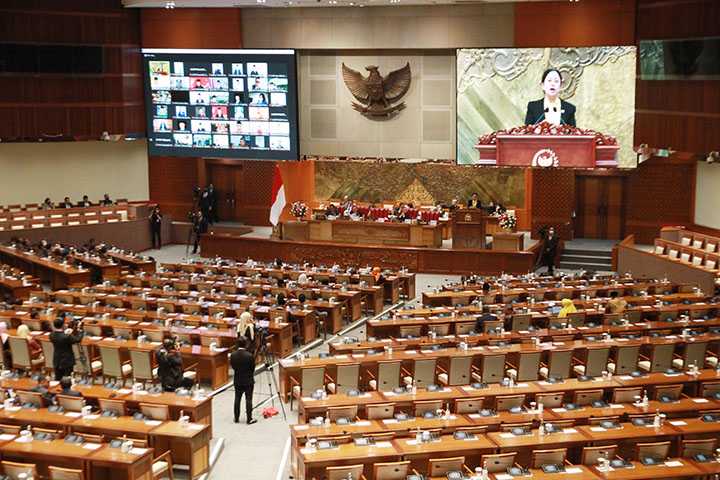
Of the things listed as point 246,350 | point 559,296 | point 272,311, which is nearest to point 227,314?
point 272,311

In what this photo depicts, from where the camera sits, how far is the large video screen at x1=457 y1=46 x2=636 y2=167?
1062 inches

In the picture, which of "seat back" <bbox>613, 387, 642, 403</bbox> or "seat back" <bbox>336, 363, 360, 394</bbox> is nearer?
"seat back" <bbox>613, 387, 642, 403</bbox>

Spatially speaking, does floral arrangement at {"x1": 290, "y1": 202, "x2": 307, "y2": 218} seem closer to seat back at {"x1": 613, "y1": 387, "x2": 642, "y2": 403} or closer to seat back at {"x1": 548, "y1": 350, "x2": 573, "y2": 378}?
seat back at {"x1": 548, "y1": 350, "x2": 573, "y2": 378}

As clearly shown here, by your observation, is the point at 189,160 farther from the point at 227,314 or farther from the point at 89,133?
the point at 227,314

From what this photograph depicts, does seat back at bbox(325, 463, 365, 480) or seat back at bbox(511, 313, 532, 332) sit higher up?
seat back at bbox(511, 313, 532, 332)

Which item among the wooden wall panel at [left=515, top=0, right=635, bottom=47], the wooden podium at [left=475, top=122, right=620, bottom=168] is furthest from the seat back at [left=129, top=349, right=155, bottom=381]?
the wooden wall panel at [left=515, top=0, right=635, bottom=47]

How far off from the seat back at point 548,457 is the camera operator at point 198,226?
21194 mm

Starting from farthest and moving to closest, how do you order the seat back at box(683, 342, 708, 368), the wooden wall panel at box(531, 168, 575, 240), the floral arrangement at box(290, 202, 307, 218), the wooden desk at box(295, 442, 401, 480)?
1. the floral arrangement at box(290, 202, 307, 218)
2. the wooden wall panel at box(531, 168, 575, 240)
3. the seat back at box(683, 342, 708, 368)
4. the wooden desk at box(295, 442, 401, 480)

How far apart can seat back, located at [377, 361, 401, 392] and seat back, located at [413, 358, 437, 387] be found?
1.00 feet

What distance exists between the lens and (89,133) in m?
31.0

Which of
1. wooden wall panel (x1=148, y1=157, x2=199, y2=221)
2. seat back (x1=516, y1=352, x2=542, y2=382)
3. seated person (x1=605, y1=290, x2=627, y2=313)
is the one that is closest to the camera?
seat back (x1=516, y1=352, x2=542, y2=382)

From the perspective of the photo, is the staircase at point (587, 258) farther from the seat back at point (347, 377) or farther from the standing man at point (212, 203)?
the seat back at point (347, 377)

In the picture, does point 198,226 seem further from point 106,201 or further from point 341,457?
point 341,457

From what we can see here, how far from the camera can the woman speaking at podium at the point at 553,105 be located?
2741cm
